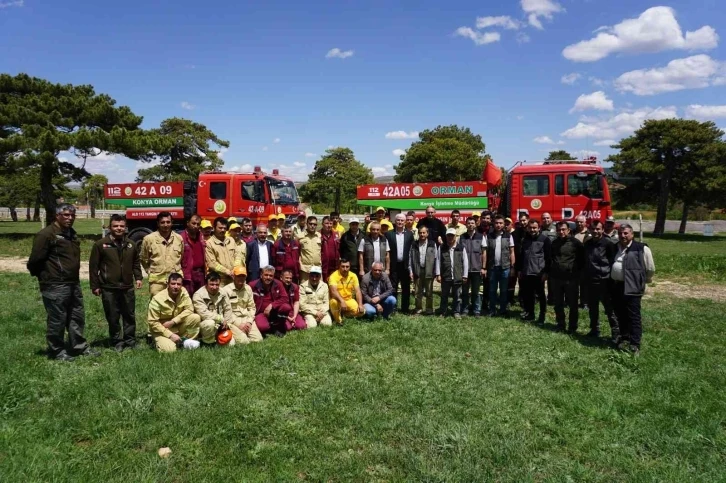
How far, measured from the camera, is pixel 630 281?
633cm

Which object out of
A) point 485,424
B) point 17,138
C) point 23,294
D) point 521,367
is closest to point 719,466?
point 485,424

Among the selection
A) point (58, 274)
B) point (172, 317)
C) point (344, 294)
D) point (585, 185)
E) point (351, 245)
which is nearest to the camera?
point (58, 274)

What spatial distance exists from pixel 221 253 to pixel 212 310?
3.73 ft

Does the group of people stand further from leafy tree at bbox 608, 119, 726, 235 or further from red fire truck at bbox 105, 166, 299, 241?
leafy tree at bbox 608, 119, 726, 235

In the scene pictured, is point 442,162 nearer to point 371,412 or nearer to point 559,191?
point 559,191

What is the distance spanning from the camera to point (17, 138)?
21.3 meters

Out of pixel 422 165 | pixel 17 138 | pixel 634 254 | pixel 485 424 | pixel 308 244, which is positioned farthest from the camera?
Answer: pixel 422 165

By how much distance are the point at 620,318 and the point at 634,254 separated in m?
0.93

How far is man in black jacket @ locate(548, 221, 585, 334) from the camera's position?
291 inches

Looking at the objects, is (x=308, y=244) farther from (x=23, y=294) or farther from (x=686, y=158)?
(x=686, y=158)

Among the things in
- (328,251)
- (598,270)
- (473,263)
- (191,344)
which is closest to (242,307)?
(191,344)

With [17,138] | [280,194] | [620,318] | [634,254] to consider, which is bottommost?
[620,318]

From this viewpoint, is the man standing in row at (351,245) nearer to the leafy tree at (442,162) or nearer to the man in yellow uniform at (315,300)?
the man in yellow uniform at (315,300)

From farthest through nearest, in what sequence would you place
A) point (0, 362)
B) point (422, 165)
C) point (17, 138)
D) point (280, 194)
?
point (422, 165) → point (17, 138) → point (280, 194) → point (0, 362)
